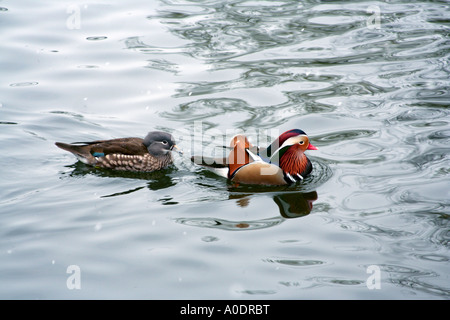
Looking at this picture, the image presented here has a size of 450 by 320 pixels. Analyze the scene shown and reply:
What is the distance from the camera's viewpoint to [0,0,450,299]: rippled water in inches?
254

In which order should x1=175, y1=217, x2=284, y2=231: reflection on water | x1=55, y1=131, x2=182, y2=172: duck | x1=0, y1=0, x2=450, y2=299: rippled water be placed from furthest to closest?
1. x1=55, y1=131, x2=182, y2=172: duck
2. x1=175, y1=217, x2=284, y2=231: reflection on water
3. x1=0, y1=0, x2=450, y2=299: rippled water

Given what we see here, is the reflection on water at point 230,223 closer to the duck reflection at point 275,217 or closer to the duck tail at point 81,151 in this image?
the duck reflection at point 275,217

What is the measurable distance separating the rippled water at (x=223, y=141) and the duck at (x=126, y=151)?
0.17 metres

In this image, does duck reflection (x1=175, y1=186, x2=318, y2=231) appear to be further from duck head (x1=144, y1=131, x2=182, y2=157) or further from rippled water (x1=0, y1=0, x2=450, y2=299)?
duck head (x1=144, y1=131, x2=182, y2=157)

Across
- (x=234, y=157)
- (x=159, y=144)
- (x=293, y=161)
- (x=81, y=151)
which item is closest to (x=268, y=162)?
(x=293, y=161)

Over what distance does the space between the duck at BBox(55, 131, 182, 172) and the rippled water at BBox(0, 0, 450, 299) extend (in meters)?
0.17

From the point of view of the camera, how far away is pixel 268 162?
871cm

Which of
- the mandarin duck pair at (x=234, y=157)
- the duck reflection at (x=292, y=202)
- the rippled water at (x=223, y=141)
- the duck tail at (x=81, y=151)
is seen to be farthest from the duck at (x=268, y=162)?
the duck tail at (x=81, y=151)

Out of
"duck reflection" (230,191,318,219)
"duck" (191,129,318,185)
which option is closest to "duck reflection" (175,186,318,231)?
"duck reflection" (230,191,318,219)

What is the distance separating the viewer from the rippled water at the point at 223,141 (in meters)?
6.44

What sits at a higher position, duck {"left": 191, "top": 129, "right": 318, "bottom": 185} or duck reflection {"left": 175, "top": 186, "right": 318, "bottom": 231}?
duck {"left": 191, "top": 129, "right": 318, "bottom": 185}

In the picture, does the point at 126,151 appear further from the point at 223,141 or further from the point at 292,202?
the point at 292,202

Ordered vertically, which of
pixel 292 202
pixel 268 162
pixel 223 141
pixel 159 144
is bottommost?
pixel 292 202

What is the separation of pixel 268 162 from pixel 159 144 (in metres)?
1.50
